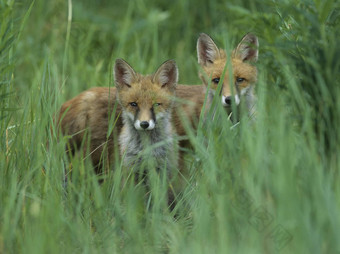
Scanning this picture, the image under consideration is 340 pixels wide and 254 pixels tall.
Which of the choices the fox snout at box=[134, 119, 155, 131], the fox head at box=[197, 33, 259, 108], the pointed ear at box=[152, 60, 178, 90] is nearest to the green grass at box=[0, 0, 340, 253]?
the fox snout at box=[134, 119, 155, 131]

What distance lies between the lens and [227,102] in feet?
16.1

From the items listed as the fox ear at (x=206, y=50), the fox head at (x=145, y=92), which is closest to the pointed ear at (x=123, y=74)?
the fox head at (x=145, y=92)

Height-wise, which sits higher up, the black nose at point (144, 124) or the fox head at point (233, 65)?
the fox head at point (233, 65)

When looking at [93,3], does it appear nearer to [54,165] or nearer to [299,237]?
[54,165]

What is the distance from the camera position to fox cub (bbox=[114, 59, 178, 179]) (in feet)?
16.0

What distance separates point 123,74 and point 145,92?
12.5 inches

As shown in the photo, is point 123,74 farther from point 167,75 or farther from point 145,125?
point 145,125

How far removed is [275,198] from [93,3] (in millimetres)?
6146

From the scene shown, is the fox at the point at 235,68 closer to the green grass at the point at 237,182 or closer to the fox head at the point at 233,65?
the fox head at the point at 233,65

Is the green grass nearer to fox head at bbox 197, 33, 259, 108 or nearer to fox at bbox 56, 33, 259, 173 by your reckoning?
fox at bbox 56, 33, 259, 173

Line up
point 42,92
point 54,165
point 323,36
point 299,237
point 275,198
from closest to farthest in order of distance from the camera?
point 299,237, point 275,198, point 323,36, point 54,165, point 42,92

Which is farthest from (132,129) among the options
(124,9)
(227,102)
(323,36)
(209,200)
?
(124,9)

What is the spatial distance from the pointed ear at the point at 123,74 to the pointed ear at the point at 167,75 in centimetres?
20

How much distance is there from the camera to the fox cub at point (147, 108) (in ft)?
16.0
